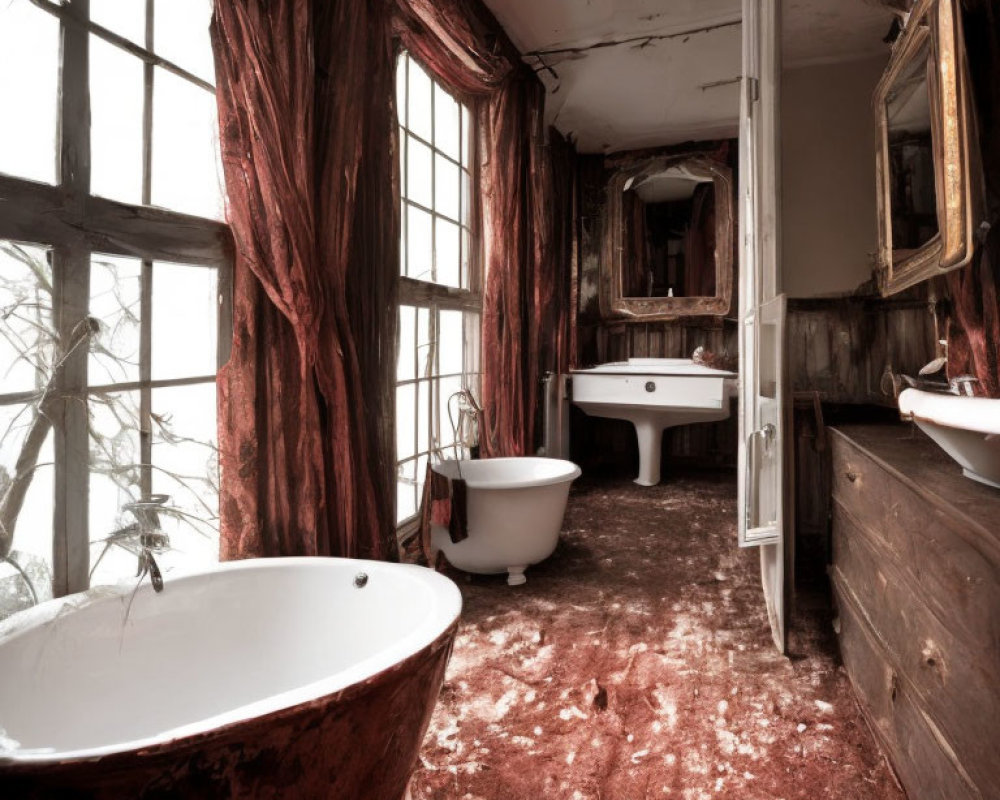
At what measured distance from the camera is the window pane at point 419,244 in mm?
2459

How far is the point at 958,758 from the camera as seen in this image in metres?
0.84

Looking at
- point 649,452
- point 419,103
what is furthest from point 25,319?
point 649,452

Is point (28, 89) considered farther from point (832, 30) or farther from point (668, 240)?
point (668, 240)

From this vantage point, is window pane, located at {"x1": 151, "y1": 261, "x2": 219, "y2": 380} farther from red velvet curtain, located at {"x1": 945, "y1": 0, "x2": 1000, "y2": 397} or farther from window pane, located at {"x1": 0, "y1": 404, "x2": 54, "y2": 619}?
red velvet curtain, located at {"x1": 945, "y1": 0, "x2": 1000, "y2": 397}

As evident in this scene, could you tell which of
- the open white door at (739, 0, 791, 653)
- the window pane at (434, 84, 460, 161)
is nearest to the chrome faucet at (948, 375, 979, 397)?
the open white door at (739, 0, 791, 653)

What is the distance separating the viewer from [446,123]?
277cm

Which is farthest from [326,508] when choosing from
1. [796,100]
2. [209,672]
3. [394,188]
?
[796,100]

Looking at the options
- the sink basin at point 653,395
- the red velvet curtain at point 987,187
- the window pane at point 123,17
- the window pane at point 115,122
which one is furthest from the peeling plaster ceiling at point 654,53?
the window pane at point 115,122

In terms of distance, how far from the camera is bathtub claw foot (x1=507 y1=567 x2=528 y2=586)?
7.32ft

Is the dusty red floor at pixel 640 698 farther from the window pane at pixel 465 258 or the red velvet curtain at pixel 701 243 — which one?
the red velvet curtain at pixel 701 243

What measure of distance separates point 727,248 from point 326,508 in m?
3.54

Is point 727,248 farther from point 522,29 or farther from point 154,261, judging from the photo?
point 154,261

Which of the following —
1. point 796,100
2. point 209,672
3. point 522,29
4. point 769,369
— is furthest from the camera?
point 522,29

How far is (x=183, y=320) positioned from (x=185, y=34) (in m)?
0.72
